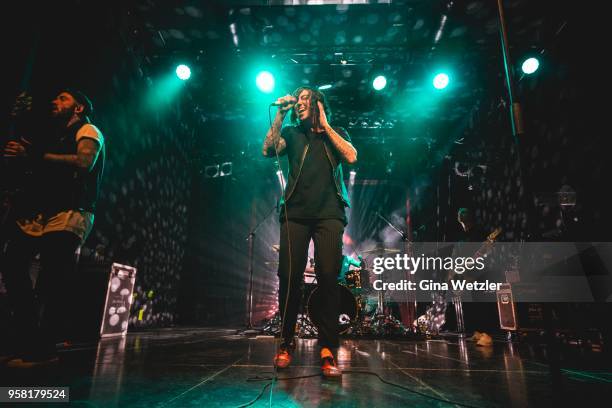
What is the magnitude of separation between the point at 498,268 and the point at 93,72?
22.0 feet

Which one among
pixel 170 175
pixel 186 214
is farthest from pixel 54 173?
pixel 186 214

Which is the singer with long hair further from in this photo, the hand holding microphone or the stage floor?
the stage floor

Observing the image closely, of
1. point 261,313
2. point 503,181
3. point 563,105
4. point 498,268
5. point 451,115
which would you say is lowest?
point 261,313

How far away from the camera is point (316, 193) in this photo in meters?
1.76

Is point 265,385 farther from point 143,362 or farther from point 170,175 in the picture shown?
point 170,175

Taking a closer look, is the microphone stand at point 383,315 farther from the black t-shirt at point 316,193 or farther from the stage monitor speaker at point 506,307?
the black t-shirt at point 316,193

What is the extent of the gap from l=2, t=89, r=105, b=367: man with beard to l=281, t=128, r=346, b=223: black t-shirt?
1283 millimetres

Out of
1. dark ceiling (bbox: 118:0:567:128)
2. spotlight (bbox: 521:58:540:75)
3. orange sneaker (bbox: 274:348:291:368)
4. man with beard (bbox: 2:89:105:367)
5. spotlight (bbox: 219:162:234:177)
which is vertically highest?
dark ceiling (bbox: 118:0:567:128)

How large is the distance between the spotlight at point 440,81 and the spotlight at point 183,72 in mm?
4559

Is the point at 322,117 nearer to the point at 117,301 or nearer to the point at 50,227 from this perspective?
the point at 50,227

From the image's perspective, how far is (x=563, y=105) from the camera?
4129 mm

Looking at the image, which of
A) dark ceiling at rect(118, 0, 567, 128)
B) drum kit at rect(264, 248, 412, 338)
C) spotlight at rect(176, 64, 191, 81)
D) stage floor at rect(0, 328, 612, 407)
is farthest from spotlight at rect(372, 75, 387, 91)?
stage floor at rect(0, 328, 612, 407)

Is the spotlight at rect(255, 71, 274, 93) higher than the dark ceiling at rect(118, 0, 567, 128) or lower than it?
lower

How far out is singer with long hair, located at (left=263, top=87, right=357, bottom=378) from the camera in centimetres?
168
